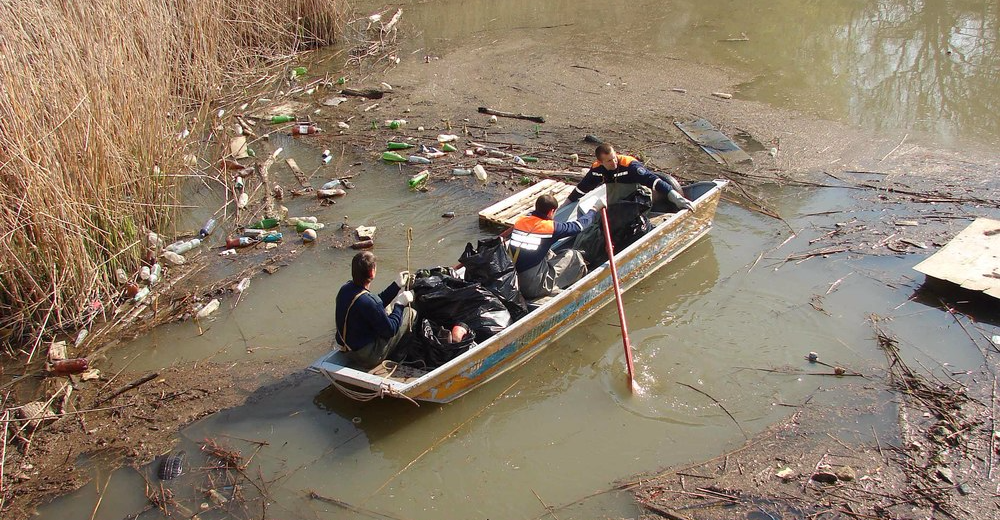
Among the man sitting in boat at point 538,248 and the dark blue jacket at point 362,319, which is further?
the man sitting in boat at point 538,248

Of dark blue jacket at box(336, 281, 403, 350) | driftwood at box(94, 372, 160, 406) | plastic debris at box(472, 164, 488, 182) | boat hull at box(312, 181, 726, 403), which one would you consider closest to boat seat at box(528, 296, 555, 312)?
boat hull at box(312, 181, 726, 403)

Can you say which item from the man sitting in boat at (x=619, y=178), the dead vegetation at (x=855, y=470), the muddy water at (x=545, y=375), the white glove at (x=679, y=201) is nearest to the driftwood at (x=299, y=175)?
the muddy water at (x=545, y=375)

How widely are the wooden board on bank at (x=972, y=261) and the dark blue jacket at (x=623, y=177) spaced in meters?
2.75

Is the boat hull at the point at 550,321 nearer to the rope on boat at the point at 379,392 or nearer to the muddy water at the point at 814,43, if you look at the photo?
the rope on boat at the point at 379,392

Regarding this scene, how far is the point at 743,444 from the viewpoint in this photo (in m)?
5.66

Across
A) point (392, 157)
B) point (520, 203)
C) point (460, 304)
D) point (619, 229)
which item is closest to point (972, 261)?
point (619, 229)

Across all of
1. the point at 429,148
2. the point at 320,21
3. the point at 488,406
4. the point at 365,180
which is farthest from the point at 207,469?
the point at 320,21

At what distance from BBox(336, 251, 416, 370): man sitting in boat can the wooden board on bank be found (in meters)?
5.07

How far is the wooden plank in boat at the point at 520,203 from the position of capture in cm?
877

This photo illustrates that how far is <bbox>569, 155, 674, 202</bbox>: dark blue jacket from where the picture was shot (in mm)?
8164

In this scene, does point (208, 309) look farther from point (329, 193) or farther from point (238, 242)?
point (329, 193)

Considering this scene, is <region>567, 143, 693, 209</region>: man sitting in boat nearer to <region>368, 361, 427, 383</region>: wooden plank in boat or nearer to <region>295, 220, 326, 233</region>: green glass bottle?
<region>368, 361, 427, 383</region>: wooden plank in boat

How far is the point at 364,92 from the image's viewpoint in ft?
43.1

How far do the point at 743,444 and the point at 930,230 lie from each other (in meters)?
4.23
